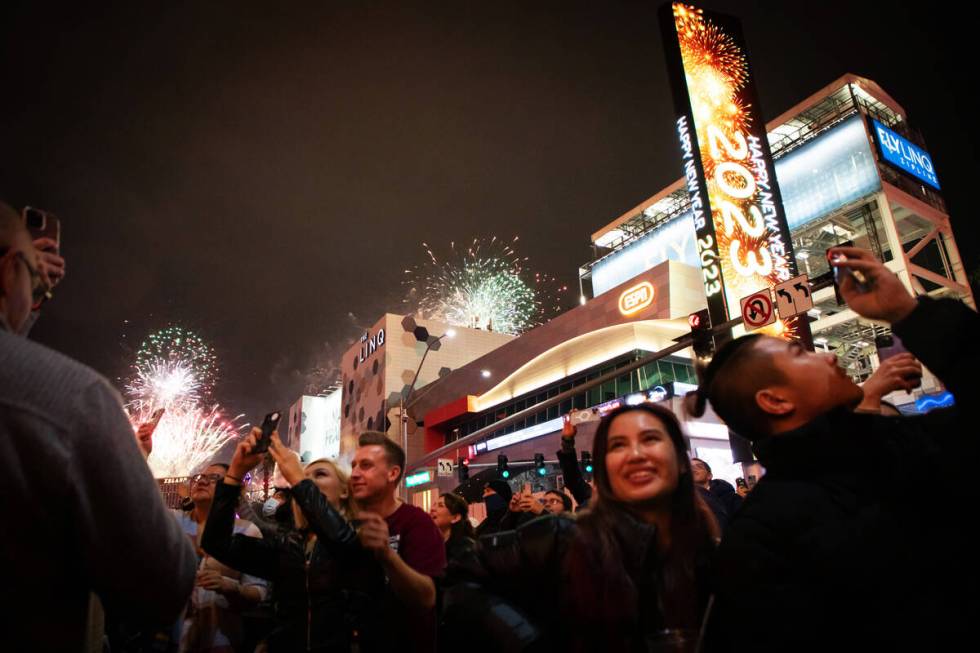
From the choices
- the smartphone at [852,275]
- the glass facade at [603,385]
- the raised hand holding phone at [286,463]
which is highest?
the glass facade at [603,385]

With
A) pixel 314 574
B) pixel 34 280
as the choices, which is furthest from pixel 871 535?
pixel 314 574

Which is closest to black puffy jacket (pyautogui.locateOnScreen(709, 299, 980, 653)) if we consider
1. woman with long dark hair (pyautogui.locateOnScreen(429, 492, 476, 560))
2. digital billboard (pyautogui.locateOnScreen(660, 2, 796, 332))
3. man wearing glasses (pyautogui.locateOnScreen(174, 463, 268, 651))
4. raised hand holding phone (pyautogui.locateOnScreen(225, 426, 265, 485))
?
raised hand holding phone (pyautogui.locateOnScreen(225, 426, 265, 485))

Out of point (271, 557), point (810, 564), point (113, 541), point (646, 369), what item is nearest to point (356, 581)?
point (271, 557)

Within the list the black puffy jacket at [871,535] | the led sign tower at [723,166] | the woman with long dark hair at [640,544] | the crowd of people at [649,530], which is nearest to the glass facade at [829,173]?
the led sign tower at [723,166]

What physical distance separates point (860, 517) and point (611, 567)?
1.04m

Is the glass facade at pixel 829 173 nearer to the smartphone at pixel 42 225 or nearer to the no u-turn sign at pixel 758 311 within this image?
the no u-turn sign at pixel 758 311

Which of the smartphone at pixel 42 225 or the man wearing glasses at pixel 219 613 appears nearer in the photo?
the smartphone at pixel 42 225

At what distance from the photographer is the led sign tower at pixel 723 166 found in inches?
890

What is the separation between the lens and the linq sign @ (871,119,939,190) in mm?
37000

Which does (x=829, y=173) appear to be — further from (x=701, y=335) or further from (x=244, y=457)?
(x=244, y=457)

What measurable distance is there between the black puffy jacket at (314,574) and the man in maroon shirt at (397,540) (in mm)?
142

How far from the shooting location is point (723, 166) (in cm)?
2386

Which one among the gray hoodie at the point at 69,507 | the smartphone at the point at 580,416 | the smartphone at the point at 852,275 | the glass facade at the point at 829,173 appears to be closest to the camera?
the gray hoodie at the point at 69,507

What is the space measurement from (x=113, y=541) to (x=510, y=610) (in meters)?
1.59
